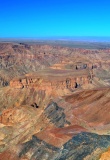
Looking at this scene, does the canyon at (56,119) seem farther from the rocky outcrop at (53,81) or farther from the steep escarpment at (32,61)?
the steep escarpment at (32,61)

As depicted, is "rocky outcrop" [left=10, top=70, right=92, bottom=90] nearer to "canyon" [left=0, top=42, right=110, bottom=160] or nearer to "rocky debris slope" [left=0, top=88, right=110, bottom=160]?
"canyon" [left=0, top=42, right=110, bottom=160]

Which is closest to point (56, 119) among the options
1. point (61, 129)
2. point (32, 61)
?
point (61, 129)

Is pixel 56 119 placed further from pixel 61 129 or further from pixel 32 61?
pixel 32 61

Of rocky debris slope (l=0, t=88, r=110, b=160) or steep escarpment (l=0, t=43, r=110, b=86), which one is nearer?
rocky debris slope (l=0, t=88, r=110, b=160)

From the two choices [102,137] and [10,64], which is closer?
[102,137]

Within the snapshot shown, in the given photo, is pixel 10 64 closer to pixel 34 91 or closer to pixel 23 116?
pixel 34 91

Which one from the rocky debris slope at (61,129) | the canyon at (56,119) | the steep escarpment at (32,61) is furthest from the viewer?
the steep escarpment at (32,61)

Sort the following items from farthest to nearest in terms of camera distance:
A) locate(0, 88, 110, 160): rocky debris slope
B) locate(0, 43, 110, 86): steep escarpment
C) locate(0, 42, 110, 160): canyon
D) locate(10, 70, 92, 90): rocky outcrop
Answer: locate(0, 43, 110, 86): steep escarpment, locate(10, 70, 92, 90): rocky outcrop, locate(0, 42, 110, 160): canyon, locate(0, 88, 110, 160): rocky debris slope

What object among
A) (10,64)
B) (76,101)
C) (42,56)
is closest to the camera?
(76,101)

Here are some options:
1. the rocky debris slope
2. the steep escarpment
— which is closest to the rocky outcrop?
the rocky debris slope

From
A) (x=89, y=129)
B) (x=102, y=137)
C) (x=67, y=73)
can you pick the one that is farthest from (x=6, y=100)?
(x=102, y=137)

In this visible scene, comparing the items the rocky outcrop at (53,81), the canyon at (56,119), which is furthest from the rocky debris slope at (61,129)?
the rocky outcrop at (53,81)
